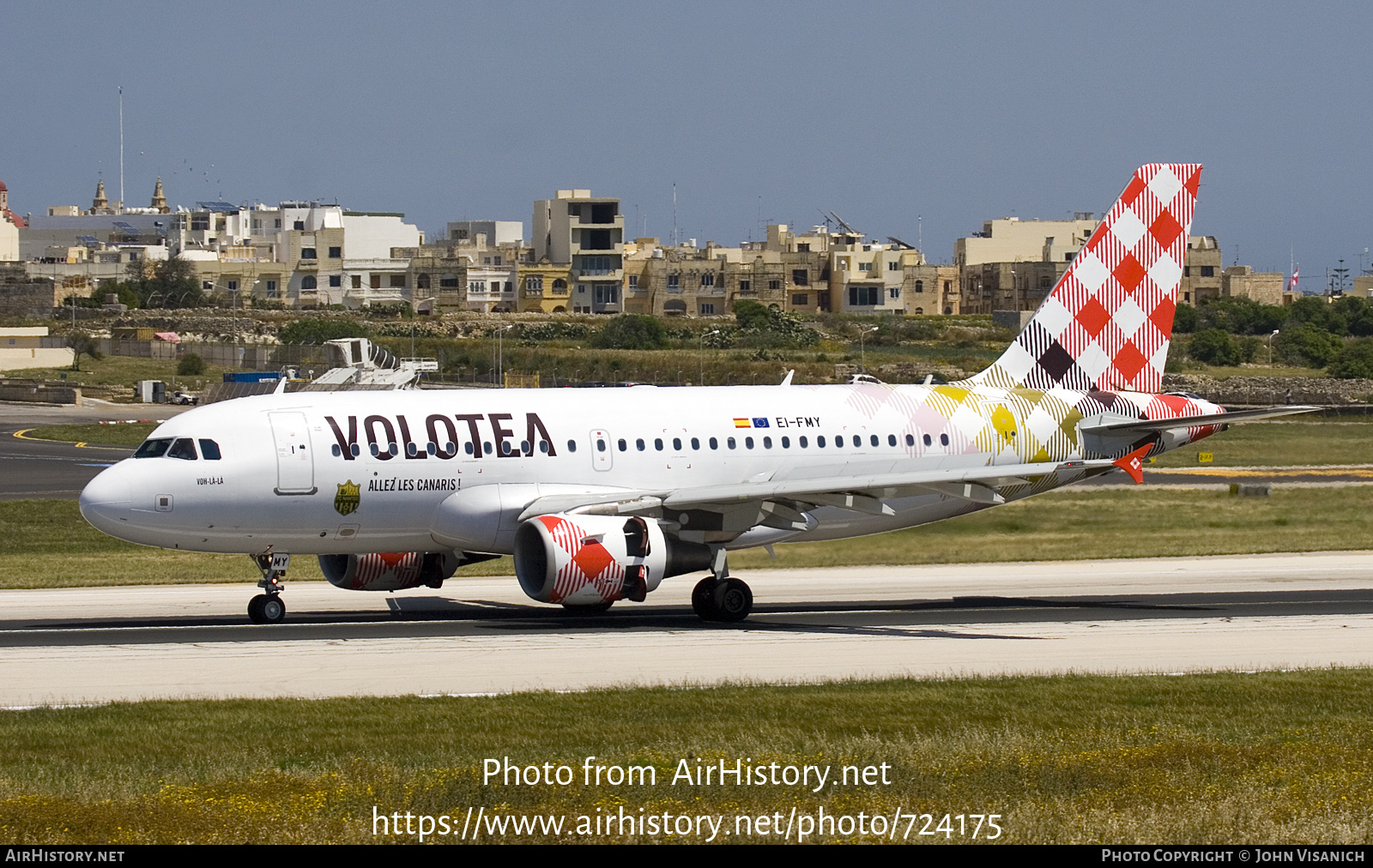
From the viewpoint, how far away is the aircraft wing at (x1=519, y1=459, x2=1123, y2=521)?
3117cm

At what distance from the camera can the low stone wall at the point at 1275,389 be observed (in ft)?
341

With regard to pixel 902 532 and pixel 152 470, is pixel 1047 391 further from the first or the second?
pixel 152 470

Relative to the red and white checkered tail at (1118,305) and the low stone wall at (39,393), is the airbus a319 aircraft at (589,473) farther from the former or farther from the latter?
the low stone wall at (39,393)

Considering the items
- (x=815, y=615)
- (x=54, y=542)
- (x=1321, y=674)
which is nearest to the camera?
(x=1321, y=674)

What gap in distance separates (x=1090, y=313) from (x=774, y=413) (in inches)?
347

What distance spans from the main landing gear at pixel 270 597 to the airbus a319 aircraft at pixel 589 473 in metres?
0.04

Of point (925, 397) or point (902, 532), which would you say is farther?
point (902, 532)

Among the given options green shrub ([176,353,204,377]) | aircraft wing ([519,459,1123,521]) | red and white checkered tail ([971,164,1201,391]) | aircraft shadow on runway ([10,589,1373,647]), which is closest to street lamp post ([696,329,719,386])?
green shrub ([176,353,204,377])

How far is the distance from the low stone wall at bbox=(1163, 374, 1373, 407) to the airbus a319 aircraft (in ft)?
231

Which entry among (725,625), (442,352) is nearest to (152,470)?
(725,625)

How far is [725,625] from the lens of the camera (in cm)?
3216

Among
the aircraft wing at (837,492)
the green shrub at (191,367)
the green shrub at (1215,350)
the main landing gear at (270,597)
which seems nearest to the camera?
the aircraft wing at (837,492)

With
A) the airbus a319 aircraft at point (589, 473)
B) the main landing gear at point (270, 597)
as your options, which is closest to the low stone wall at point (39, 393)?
the airbus a319 aircraft at point (589, 473)

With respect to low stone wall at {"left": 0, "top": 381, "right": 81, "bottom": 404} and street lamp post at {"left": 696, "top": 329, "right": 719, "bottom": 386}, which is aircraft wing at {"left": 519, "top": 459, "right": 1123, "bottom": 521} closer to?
street lamp post at {"left": 696, "top": 329, "right": 719, "bottom": 386}
